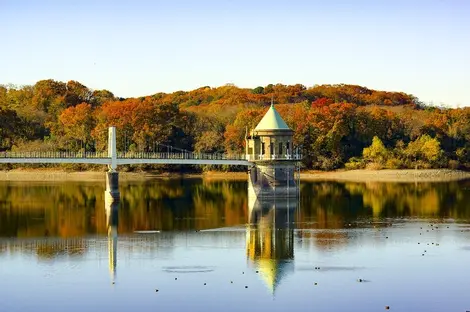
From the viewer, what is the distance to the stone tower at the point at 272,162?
3120 inches

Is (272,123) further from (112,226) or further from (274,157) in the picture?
(112,226)

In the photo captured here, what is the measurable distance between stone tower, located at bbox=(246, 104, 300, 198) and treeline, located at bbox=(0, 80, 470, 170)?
34866 millimetres

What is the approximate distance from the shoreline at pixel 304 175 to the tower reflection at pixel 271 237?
1356 inches

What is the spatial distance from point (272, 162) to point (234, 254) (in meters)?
30.2

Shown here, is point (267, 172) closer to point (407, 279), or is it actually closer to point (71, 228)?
point (71, 228)

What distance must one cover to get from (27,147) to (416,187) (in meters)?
47.5

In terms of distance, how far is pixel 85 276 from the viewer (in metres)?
43.6

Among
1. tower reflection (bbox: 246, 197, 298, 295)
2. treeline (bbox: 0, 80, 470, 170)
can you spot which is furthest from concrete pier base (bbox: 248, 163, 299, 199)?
treeline (bbox: 0, 80, 470, 170)

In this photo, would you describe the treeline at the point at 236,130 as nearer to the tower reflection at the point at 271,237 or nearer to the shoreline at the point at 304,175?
the shoreline at the point at 304,175

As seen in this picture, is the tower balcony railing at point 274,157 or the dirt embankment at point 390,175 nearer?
the tower balcony railing at point 274,157

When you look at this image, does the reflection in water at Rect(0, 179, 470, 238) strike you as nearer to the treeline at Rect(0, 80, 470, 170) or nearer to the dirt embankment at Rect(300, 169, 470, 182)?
the dirt embankment at Rect(300, 169, 470, 182)

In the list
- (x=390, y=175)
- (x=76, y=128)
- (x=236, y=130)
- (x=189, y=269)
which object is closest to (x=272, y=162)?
(x=189, y=269)

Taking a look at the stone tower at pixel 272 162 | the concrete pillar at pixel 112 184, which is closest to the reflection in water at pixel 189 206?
the concrete pillar at pixel 112 184

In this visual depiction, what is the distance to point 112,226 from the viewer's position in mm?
61344
